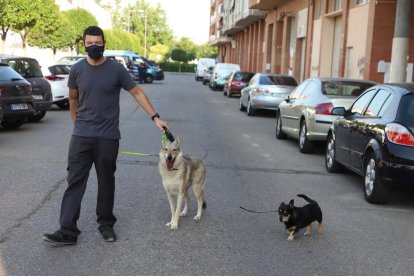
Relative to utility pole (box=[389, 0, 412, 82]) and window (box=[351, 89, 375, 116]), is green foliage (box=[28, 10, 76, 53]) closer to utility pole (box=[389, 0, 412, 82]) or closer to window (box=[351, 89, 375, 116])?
utility pole (box=[389, 0, 412, 82])

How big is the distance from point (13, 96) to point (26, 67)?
2.69 metres

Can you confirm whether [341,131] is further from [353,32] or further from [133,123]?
[353,32]

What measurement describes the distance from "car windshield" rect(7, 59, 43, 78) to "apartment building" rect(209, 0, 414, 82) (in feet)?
32.1

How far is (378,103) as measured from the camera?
784 cm

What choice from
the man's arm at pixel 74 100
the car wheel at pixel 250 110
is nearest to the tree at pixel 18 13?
the car wheel at pixel 250 110

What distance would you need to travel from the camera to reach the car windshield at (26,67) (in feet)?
48.8

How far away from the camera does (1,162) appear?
908 centimetres

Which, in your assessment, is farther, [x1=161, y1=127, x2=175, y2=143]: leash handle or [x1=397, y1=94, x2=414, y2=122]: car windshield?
[x1=397, y1=94, x2=414, y2=122]: car windshield

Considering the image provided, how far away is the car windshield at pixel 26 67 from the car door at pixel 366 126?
9.84 m

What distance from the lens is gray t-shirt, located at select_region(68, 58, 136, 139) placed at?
5.01 metres

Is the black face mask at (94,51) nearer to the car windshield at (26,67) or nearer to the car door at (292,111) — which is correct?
the car door at (292,111)

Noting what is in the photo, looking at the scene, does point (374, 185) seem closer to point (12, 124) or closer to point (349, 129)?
point (349, 129)

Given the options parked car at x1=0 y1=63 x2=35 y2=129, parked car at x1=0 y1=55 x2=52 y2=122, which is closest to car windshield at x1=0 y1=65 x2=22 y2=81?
parked car at x1=0 y1=63 x2=35 y2=129

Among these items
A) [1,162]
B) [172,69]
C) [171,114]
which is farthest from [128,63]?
[172,69]
